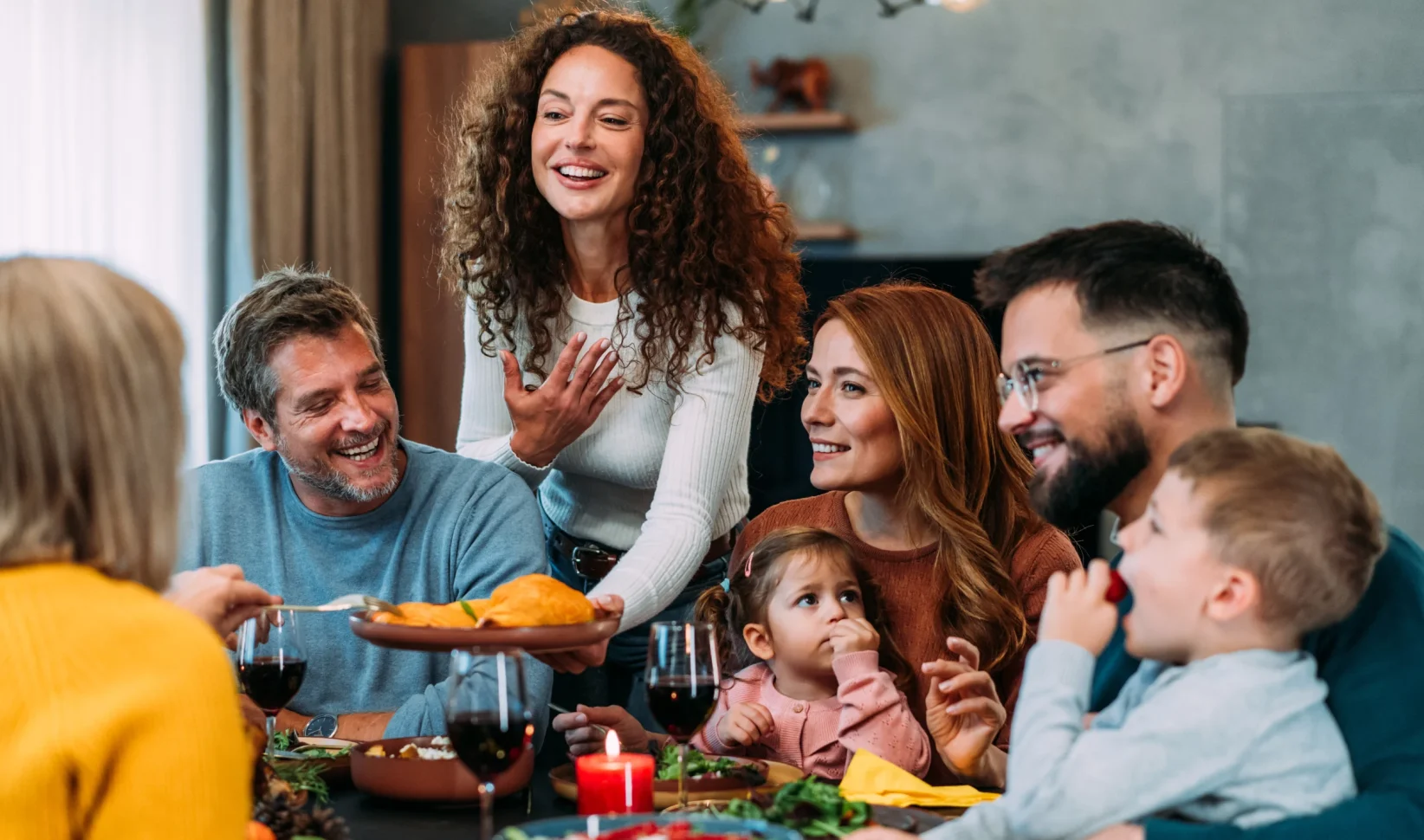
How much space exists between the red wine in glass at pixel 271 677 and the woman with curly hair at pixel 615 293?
2.70ft

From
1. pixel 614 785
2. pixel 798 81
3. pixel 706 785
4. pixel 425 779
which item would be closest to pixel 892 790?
pixel 706 785

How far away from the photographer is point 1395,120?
16.5ft

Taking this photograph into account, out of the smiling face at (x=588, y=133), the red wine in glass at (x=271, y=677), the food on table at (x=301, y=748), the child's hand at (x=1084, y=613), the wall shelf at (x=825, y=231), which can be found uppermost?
the smiling face at (x=588, y=133)

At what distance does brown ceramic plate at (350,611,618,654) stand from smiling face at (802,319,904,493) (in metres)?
0.79

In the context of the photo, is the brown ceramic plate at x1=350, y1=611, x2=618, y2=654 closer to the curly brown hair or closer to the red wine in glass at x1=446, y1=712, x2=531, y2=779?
the red wine in glass at x1=446, y1=712, x2=531, y2=779

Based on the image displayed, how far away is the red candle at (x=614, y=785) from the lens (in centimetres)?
154

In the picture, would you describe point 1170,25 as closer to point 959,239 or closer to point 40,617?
point 959,239

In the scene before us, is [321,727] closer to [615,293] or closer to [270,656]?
[270,656]

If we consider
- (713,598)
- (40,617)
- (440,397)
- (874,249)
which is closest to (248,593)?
(40,617)

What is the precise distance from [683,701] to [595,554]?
1127 mm

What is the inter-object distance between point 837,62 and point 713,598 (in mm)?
3441

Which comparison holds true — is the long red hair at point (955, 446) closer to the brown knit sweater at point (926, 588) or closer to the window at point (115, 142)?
the brown knit sweater at point (926, 588)

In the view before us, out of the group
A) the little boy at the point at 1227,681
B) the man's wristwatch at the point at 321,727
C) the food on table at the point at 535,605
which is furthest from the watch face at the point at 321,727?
the little boy at the point at 1227,681

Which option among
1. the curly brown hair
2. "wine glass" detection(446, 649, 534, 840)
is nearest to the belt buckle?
the curly brown hair
